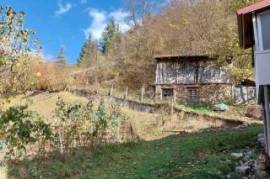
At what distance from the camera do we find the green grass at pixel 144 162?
13148 mm

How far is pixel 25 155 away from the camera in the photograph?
16469 mm

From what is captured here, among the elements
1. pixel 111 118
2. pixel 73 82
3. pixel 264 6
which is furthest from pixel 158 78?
pixel 264 6

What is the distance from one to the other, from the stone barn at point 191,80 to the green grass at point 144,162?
20.9m

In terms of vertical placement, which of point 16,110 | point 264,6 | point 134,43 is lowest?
point 16,110

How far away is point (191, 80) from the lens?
41.2 m

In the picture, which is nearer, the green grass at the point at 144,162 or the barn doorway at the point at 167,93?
the green grass at the point at 144,162

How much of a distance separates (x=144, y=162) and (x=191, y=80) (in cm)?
2631

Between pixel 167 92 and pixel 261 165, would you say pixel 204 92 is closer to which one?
pixel 167 92

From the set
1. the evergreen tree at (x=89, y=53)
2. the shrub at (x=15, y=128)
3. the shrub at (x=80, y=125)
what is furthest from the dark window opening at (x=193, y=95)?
the evergreen tree at (x=89, y=53)

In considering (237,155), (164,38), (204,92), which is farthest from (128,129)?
(164,38)

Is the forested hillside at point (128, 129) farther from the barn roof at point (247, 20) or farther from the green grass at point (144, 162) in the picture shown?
the barn roof at point (247, 20)

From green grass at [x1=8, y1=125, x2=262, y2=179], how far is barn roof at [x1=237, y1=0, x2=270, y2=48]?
3.90 meters

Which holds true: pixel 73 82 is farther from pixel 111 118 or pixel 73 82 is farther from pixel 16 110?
pixel 16 110

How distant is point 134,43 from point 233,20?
53.2 feet
